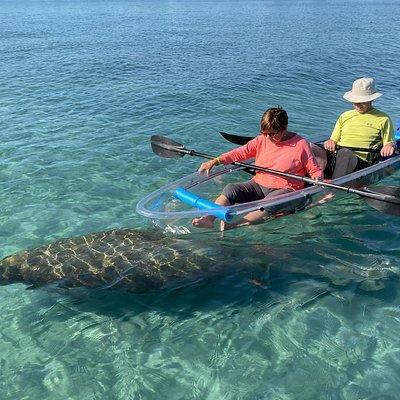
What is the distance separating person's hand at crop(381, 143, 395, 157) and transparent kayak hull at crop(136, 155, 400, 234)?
0.29m

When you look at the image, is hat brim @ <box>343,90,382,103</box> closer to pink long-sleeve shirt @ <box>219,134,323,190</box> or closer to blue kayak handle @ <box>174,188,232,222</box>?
pink long-sleeve shirt @ <box>219,134,323,190</box>

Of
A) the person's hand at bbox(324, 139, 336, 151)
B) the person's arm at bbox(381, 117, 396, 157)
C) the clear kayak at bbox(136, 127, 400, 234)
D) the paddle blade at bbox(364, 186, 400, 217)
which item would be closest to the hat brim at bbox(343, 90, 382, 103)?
the person's arm at bbox(381, 117, 396, 157)

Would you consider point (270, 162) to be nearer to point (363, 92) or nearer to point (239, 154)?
point (239, 154)

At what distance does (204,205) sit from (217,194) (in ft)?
4.75

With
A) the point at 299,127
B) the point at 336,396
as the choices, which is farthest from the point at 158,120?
the point at 336,396

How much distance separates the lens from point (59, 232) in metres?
7.72

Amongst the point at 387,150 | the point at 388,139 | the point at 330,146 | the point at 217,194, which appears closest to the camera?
the point at 387,150

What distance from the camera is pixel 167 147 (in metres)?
9.01

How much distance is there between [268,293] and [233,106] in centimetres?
990

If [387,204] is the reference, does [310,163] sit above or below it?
above

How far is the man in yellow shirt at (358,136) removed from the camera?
8.16 metres

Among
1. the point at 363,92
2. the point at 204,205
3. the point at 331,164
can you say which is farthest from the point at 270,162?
the point at 363,92

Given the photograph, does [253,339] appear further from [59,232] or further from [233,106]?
[233,106]

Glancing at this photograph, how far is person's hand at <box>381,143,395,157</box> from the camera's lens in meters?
7.93
